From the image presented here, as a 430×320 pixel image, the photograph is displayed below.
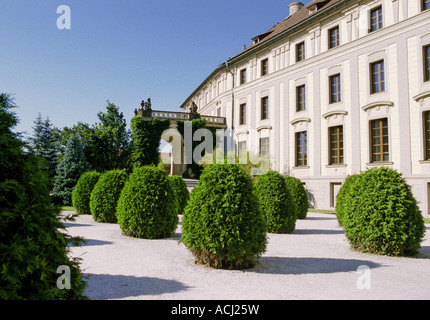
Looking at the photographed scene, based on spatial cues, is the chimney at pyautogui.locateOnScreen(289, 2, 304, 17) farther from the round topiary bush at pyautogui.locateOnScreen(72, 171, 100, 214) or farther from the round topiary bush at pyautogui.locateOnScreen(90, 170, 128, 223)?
the round topiary bush at pyautogui.locateOnScreen(90, 170, 128, 223)

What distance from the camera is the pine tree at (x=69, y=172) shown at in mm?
21922

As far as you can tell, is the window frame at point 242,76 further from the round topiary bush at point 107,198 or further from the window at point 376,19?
the round topiary bush at point 107,198

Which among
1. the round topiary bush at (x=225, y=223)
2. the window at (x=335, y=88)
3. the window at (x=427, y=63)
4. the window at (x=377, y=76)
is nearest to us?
the round topiary bush at (x=225, y=223)

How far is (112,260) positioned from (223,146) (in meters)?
A: 27.1

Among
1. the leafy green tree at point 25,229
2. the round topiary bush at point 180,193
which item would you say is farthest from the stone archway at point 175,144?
the leafy green tree at point 25,229

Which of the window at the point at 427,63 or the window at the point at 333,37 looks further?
the window at the point at 333,37

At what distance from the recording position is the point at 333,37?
2245 centimetres

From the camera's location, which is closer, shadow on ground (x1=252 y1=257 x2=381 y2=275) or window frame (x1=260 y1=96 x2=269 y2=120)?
shadow on ground (x1=252 y1=257 x2=381 y2=275)

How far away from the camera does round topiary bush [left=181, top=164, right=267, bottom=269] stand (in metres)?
5.66

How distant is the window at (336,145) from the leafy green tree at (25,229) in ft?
69.3

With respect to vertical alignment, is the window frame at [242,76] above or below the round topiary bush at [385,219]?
above

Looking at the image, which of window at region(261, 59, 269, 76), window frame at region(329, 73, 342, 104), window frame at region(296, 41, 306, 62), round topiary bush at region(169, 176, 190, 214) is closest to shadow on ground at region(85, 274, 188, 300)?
round topiary bush at region(169, 176, 190, 214)

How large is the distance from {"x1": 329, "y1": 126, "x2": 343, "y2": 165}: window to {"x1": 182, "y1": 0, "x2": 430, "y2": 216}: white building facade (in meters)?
0.07

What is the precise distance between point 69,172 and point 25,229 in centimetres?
2207
